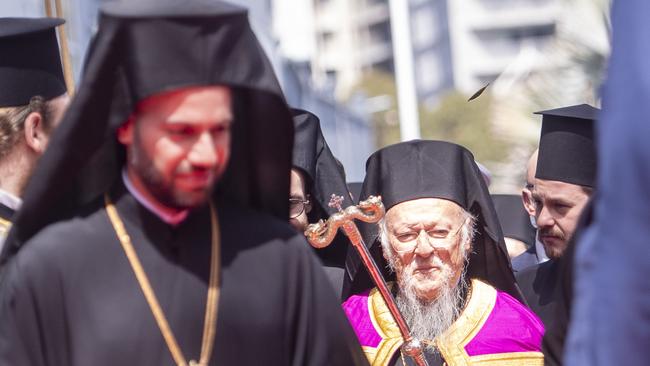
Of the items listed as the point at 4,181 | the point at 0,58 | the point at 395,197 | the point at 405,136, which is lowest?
the point at 405,136

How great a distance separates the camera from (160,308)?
11.3ft

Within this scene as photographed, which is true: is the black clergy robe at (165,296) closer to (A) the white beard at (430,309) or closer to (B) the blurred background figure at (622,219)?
(B) the blurred background figure at (622,219)

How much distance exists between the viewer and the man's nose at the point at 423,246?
18.3 ft

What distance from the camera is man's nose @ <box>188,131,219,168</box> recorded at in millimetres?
3361

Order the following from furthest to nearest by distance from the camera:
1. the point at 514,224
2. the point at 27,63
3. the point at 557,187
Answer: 1. the point at 514,224
2. the point at 557,187
3. the point at 27,63

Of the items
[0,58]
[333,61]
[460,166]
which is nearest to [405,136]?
[460,166]

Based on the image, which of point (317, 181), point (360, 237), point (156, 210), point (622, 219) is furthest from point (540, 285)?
point (622, 219)

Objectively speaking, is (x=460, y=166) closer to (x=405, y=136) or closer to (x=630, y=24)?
(x=630, y=24)

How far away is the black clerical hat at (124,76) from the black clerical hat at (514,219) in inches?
217

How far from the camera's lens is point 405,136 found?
49.8 ft

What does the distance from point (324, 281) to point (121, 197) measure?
553 millimetres

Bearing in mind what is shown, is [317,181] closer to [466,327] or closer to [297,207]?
[297,207]

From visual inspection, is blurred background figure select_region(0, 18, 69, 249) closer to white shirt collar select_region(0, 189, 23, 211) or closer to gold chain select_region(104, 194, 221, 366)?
white shirt collar select_region(0, 189, 23, 211)

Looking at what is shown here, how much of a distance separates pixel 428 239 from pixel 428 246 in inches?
1.5
